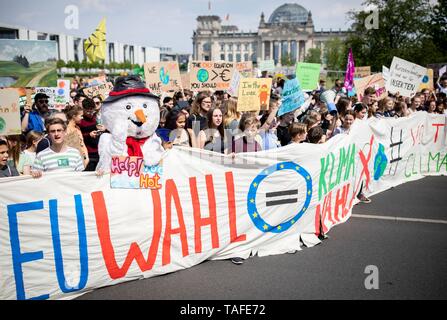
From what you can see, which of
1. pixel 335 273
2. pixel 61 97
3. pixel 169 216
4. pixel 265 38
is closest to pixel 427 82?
pixel 61 97

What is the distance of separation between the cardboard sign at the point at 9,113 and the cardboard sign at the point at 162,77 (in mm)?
4755

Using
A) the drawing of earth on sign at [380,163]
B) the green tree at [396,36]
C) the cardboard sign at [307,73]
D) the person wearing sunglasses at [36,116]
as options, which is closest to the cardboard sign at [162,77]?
the person wearing sunglasses at [36,116]

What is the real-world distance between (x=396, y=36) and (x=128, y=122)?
1696 inches

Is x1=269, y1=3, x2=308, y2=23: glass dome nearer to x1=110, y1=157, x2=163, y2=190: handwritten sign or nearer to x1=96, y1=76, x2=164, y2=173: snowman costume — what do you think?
x1=96, y1=76, x2=164, y2=173: snowman costume

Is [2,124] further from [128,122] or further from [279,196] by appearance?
[279,196]

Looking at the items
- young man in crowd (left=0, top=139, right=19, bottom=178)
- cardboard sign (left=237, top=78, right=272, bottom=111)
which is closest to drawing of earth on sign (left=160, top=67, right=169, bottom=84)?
cardboard sign (left=237, top=78, right=272, bottom=111)

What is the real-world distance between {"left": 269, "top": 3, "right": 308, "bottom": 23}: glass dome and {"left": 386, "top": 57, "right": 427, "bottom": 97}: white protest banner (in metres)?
156

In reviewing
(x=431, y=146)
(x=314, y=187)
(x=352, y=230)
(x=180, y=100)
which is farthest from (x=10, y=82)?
(x=431, y=146)

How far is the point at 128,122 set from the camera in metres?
4.21

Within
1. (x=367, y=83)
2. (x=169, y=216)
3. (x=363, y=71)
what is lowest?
(x=169, y=216)

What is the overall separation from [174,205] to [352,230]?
263cm

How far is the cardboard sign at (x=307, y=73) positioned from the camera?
10.1m
